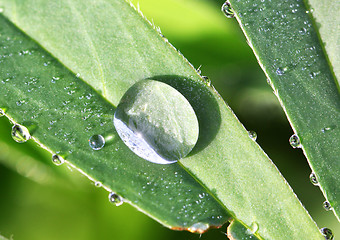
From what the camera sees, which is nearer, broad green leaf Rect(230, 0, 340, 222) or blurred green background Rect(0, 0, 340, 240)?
A: broad green leaf Rect(230, 0, 340, 222)

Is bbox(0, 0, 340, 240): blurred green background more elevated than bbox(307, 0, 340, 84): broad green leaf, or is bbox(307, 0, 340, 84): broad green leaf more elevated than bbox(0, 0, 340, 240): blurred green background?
bbox(307, 0, 340, 84): broad green leaf

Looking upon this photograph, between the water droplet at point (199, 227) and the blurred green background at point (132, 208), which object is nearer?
the water droplet at point (199, 227)

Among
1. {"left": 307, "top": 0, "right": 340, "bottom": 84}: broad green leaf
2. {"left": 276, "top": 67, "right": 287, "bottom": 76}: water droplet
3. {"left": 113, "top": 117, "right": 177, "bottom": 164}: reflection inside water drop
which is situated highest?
{"left": 307, "top": 0, "right": 340, "bottom": 84}: broad green leaf

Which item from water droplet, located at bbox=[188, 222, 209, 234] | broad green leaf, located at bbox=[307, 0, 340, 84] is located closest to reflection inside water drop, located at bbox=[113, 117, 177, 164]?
water droplet, located at bbox=[188, 222, 209, 234]

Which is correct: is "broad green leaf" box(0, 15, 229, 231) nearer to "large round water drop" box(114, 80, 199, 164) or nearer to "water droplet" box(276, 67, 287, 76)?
"large round water drop" box(114, 80, 199, 164)

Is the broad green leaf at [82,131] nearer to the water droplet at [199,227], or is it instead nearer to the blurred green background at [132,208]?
the water droplet at [199,227]

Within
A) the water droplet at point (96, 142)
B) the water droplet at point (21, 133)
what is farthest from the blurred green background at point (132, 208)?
the water droplet at point (96, 142)

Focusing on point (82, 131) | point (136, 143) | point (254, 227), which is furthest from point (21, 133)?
point (254, 227)

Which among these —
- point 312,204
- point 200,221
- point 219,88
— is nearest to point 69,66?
point 200,221
